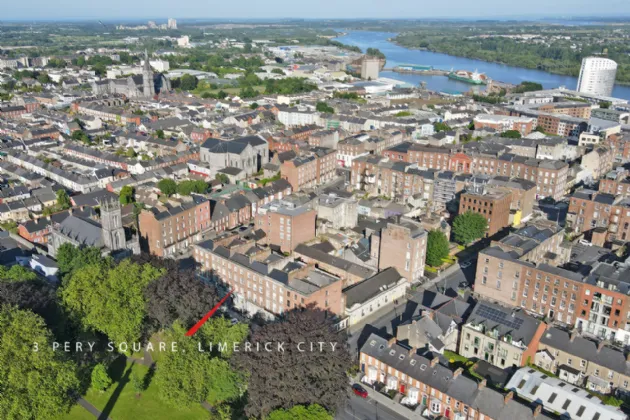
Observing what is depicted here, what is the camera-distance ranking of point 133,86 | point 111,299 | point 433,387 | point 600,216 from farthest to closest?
point 133,86 → point 600,216 → point 111,299 → point 433,387

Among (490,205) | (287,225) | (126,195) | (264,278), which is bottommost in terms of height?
(126,195)

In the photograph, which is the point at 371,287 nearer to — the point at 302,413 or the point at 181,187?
the point at 302,413

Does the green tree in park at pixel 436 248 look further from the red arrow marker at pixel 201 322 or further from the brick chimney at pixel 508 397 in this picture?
the red arrow marker at pixel 201 322

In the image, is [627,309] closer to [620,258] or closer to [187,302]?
[620,258]

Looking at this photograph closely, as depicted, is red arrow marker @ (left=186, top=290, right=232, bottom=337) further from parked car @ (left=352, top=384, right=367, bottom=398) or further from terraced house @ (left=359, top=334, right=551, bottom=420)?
parked car @ (left=352, top=384, right=367, bottom=398)

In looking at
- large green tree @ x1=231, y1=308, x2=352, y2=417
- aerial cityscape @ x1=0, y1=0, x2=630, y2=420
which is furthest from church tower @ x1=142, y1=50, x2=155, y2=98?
large green tree @ x1=231, y1=308, x2=352, y2=417

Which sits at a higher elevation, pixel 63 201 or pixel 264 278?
pixel 264 278

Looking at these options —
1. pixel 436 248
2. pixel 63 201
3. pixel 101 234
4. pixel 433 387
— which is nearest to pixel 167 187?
pixel 63 201
